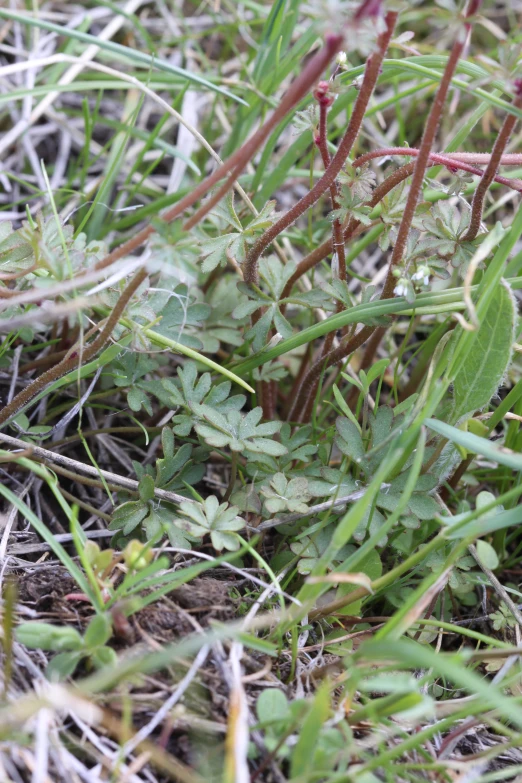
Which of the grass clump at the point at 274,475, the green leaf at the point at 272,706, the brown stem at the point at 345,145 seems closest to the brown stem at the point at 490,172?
the grass clump at the point at 274,475

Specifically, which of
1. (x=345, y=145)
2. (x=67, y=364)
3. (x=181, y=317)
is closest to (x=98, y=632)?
(x=67, y=364)

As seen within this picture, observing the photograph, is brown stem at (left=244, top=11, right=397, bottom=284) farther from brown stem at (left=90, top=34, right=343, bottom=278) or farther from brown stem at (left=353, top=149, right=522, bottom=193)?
brown stem at (left=90, top=34, right=343, bottom=278)

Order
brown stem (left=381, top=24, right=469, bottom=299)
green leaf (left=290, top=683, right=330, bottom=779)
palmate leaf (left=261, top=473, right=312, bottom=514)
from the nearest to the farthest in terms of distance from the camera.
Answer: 1. green leaf (left=290, top=683, right=330, bottom=779)
2. brown stem (left=381, top=24, right=469, bottom=299)
3. palmate leaf (left=261, top=473, right=312, bottom=514)

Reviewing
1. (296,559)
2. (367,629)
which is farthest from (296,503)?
(367,629)

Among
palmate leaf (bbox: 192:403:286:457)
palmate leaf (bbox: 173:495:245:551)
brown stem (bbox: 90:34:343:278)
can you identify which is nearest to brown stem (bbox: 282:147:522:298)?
brown stem (bbox: 90:34:343:278)

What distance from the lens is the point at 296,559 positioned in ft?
6.17

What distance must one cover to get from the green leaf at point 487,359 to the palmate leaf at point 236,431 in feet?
1.74

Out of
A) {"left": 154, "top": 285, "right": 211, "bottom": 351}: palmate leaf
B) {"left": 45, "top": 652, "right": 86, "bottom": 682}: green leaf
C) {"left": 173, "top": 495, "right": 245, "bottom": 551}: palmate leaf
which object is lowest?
{"left": 45, "top": 652, "right": 86, "bottom": 682}: green leaf

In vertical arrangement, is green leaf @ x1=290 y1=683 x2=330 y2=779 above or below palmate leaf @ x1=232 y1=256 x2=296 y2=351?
below

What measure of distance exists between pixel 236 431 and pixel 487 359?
2.38ft

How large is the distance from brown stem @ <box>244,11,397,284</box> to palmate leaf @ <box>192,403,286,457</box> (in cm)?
45

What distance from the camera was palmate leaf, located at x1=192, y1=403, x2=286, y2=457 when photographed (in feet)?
6.28

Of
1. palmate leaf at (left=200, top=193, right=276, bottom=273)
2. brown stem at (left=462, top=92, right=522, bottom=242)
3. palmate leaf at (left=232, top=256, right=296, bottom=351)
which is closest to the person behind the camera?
brown stem at (left=462, top=92, right=522, bottom=242)

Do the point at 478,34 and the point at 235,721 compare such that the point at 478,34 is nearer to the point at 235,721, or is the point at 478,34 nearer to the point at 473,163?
the point at 473,163
